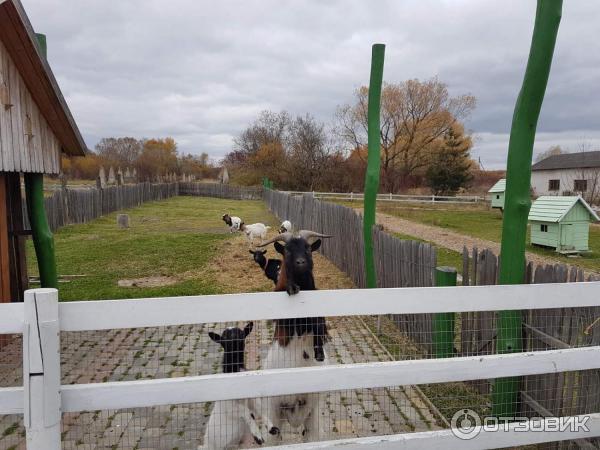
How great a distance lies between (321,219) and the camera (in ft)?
46.2

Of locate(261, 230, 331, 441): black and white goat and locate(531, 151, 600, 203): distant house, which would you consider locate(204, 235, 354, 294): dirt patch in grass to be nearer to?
locate(261, 230, 331, 441): black and white goat

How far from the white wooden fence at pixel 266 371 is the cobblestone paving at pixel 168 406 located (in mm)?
1061

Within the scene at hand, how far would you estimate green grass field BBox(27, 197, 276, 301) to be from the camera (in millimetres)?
9492

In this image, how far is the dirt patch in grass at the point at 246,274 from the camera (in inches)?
391

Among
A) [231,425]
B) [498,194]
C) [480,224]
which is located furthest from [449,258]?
[498,194]

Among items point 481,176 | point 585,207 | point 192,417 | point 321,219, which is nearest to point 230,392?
point 192,417

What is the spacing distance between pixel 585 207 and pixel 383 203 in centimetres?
2091

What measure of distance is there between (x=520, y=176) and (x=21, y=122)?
616 cm

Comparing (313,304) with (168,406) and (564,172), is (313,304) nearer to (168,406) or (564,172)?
(168,406)

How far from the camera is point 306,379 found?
256 cm

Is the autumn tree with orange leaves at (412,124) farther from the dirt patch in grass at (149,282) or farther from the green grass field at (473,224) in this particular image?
the dirt patch in grass at (149,282)

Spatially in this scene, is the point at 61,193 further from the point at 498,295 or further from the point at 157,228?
the point at 498,295

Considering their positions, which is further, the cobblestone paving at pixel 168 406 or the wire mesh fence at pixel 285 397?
the cobblestone paving at pixel 168 406

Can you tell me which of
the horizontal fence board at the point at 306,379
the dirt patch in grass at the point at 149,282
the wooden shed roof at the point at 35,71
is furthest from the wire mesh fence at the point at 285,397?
the dirt patch in grass at the point at 149,282
